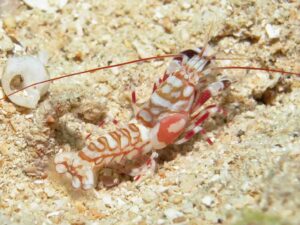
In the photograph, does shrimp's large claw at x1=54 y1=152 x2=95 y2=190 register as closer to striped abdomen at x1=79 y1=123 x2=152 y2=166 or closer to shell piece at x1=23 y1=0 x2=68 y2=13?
striped abdomen at x1=79 y1=123 x2=152 y2=166

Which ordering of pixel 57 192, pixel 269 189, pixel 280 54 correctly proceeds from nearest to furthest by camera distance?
pixel 269 189 < pixel 57 192 < pixel 280 54

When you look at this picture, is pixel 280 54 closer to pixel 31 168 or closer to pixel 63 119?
pixel 63 119

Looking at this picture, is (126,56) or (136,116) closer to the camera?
(136,116)

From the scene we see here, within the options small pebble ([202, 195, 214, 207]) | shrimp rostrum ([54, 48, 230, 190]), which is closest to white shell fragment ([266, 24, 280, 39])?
shrimp rostrum ([54, 48, 230, 190])

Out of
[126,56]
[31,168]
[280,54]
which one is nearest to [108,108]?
[126,56]

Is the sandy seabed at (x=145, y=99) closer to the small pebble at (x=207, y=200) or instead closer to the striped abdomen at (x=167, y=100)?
the small pebble at (x=207, y=200)

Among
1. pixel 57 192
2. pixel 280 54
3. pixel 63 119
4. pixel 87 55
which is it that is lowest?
pixel 57 192
